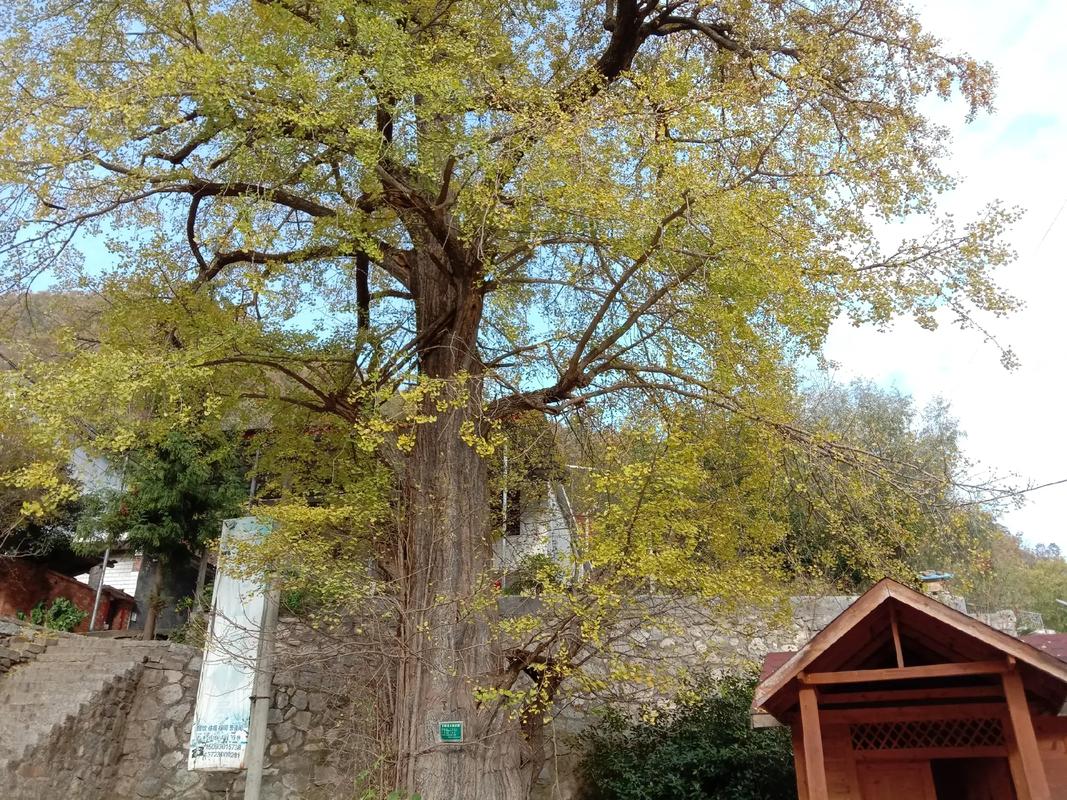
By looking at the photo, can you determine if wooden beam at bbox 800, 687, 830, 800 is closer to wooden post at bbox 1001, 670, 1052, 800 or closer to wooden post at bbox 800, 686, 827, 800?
wooden post at bbox 800, 686, 827, 800

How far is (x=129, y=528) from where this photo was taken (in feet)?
47.0

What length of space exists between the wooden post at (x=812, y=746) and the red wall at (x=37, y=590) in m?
17.0

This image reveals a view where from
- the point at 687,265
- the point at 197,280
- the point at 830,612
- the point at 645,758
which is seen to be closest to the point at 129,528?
the point at 197,280

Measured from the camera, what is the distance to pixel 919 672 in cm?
616

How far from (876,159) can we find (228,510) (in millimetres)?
12787

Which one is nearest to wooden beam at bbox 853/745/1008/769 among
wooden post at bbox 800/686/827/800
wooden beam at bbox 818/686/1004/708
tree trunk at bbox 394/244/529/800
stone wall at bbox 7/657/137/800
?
wooden beam at bbox 818/686/1004/708

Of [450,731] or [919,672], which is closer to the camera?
[919,672]

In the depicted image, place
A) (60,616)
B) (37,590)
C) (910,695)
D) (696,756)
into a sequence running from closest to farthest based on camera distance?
(910,695) → (696,756) → (60,616) → (37,590)

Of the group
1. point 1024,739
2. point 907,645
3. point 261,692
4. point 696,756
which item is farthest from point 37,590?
point 1024,739

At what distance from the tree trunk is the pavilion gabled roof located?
2.60 m

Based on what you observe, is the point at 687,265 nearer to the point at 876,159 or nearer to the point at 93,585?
the point at 876,159

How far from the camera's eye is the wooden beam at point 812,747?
6207mm

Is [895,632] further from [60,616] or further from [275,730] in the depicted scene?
[60,616]

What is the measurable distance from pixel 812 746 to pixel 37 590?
19.2 metres
